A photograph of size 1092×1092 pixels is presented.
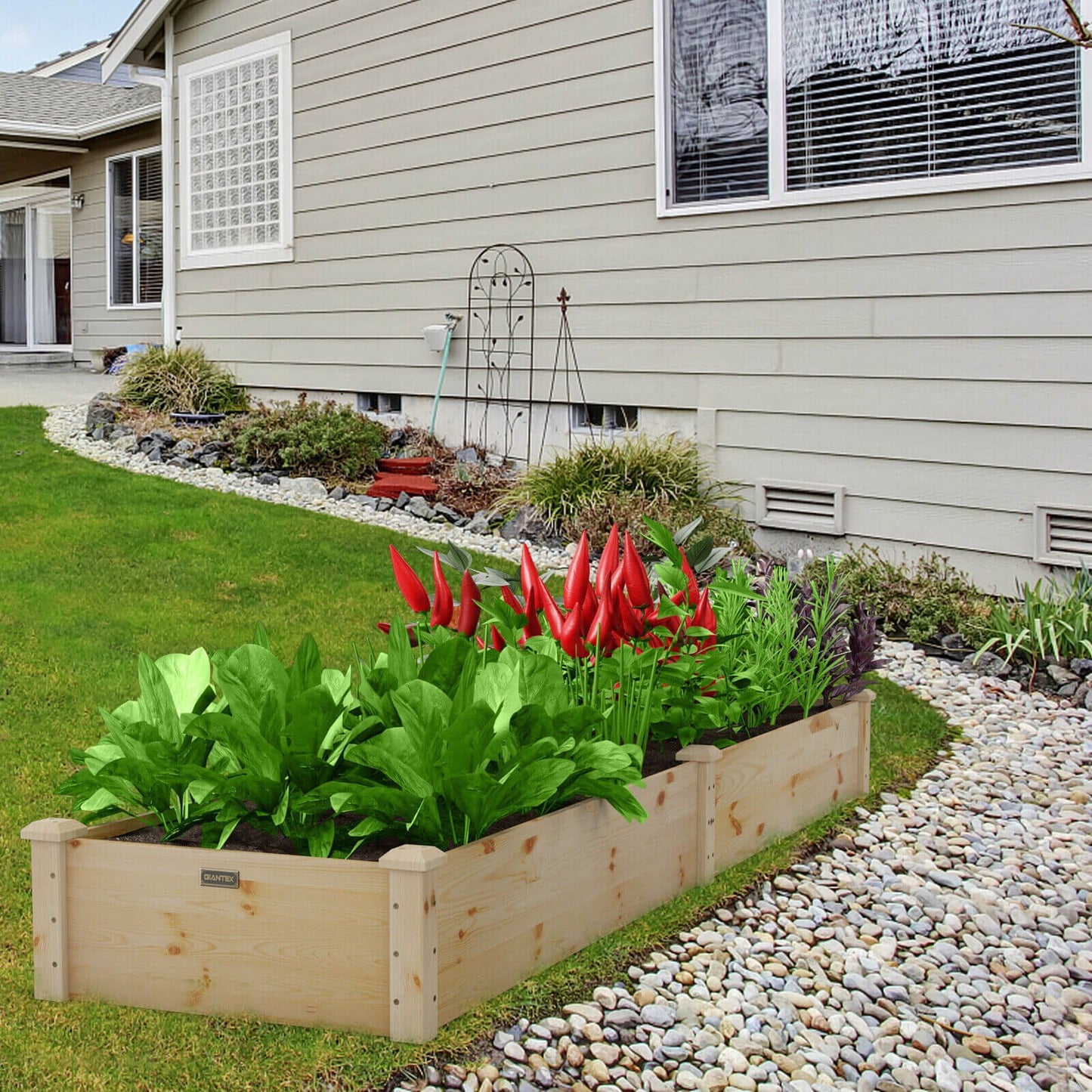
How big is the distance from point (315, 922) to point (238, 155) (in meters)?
9.33

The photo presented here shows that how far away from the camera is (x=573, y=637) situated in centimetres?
314

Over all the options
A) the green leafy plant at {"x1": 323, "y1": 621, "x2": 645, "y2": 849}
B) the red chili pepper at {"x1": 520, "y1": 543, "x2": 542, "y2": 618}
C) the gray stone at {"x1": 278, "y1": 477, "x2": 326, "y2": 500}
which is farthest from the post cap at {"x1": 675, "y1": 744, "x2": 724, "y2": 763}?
the gray stone at {"x1": 278, "y1": 477, "x2": 326, "y2": 500}

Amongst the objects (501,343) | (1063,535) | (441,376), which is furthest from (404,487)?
(1063,535)

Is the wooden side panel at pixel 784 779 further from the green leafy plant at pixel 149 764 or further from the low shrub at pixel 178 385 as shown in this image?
the low shrub at pixel 178 385

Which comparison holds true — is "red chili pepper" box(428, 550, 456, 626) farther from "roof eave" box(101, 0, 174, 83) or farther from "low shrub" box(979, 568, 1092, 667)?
"roof eave" box(101, 0, 174, 83)

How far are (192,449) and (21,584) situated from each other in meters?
3.63

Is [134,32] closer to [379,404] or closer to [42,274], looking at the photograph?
[379,404]

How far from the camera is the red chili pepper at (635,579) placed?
3256 millimetres

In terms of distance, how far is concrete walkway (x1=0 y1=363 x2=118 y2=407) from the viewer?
11.9m

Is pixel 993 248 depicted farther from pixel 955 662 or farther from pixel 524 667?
pixel 524 667

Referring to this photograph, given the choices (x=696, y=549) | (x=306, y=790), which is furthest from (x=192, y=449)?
(x=306, y=790)

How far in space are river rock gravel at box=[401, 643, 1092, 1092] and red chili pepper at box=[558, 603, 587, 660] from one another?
0.71 metres

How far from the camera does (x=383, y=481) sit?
8336 millimetres

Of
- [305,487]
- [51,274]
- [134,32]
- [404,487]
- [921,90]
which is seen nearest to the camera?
[921,90]
